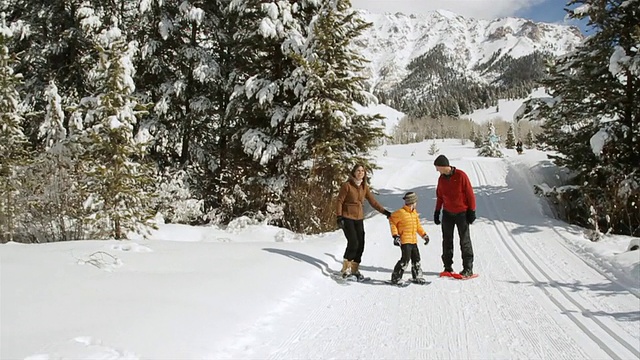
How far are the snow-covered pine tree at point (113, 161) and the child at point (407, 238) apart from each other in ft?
17.0

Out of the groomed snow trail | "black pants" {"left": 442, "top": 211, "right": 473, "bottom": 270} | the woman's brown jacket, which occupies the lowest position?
the groomed snow trail

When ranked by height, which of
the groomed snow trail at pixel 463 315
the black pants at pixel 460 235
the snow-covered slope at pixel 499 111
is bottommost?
the groomed snow trail at pixel 463 315

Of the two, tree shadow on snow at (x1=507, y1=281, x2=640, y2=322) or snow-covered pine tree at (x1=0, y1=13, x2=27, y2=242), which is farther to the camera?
snow-covered pine tree at (x1=0, y1=13, x2=27, y2=242)

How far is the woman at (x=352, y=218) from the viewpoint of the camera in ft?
21.8

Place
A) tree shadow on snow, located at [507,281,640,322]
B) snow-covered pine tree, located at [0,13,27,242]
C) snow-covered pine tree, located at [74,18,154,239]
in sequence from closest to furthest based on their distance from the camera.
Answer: tree shadow on snow, located at [507,281,640,322] < snow-covered pine tree, located at [0,13,27,242] < snow-covered pine tree, located at [74,18,154,239]

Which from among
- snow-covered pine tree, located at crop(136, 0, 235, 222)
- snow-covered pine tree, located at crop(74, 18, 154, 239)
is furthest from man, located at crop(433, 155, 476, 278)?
snow-covered pine tree, located at crop(136, 0, 235, 222)

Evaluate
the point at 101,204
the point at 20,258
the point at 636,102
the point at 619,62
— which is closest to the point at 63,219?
the point at 101,204

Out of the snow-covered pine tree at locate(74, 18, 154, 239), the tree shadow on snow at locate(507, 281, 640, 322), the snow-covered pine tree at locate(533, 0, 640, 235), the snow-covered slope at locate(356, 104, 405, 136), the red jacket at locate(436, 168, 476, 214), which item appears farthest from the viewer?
the snow-covered slope at locate(356, 104, 405, 136)

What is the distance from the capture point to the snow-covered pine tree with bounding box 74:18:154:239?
814 cm

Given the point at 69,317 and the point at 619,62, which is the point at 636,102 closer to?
the point at 619,62

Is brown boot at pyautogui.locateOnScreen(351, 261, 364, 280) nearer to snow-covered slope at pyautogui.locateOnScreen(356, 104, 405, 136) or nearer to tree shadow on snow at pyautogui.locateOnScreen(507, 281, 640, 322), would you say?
tree shadow on snow at pyautogui.locateOnScreen(507, 281, 640, 322)

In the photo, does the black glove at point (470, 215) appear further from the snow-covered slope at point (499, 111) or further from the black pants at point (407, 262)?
the snow-covered slope at point (499, 111)

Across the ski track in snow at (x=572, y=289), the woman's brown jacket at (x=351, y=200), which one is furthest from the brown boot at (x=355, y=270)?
the ski track in snow at (x=572, y=289)

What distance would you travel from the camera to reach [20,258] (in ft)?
18.1
